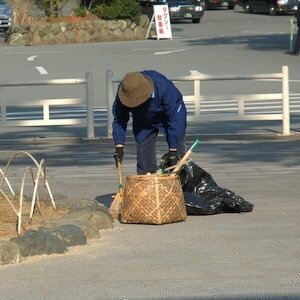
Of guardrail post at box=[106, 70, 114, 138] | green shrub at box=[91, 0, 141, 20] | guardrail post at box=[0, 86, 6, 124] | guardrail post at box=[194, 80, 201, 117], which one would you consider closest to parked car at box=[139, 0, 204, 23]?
green shrub at box=[91, 0, 141, 20]

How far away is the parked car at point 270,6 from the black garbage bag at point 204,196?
45240 millimetres

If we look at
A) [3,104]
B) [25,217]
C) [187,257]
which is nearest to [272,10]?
[3,104]

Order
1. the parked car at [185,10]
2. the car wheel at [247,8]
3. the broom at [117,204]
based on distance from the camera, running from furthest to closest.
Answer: the car wheel at [247,8]
the parked car at [185,10]
the broom at [117,204]

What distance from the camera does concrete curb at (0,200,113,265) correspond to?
27.1ft

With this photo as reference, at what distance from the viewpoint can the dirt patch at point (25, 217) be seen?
937 centimetres

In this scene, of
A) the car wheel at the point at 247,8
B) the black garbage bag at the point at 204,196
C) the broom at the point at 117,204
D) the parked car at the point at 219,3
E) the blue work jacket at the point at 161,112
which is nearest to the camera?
the blue work jacket at the point at 161,112

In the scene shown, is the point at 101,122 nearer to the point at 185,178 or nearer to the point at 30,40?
the point at 185,178

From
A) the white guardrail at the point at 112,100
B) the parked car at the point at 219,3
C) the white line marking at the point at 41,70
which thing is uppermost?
the white guardrail at the point at 112,100

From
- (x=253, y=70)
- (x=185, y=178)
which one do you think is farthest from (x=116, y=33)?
(x=185, y=178)

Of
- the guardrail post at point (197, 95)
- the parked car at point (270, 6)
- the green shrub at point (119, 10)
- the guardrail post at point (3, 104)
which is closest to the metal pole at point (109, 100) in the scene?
the guardrail post at point (197, 95)

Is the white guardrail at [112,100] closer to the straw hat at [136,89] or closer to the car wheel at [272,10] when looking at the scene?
the straw hat at [136,89]

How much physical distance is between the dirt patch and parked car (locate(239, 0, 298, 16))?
45.6m

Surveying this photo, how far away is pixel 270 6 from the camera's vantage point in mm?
57375

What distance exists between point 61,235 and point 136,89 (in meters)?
1.72
